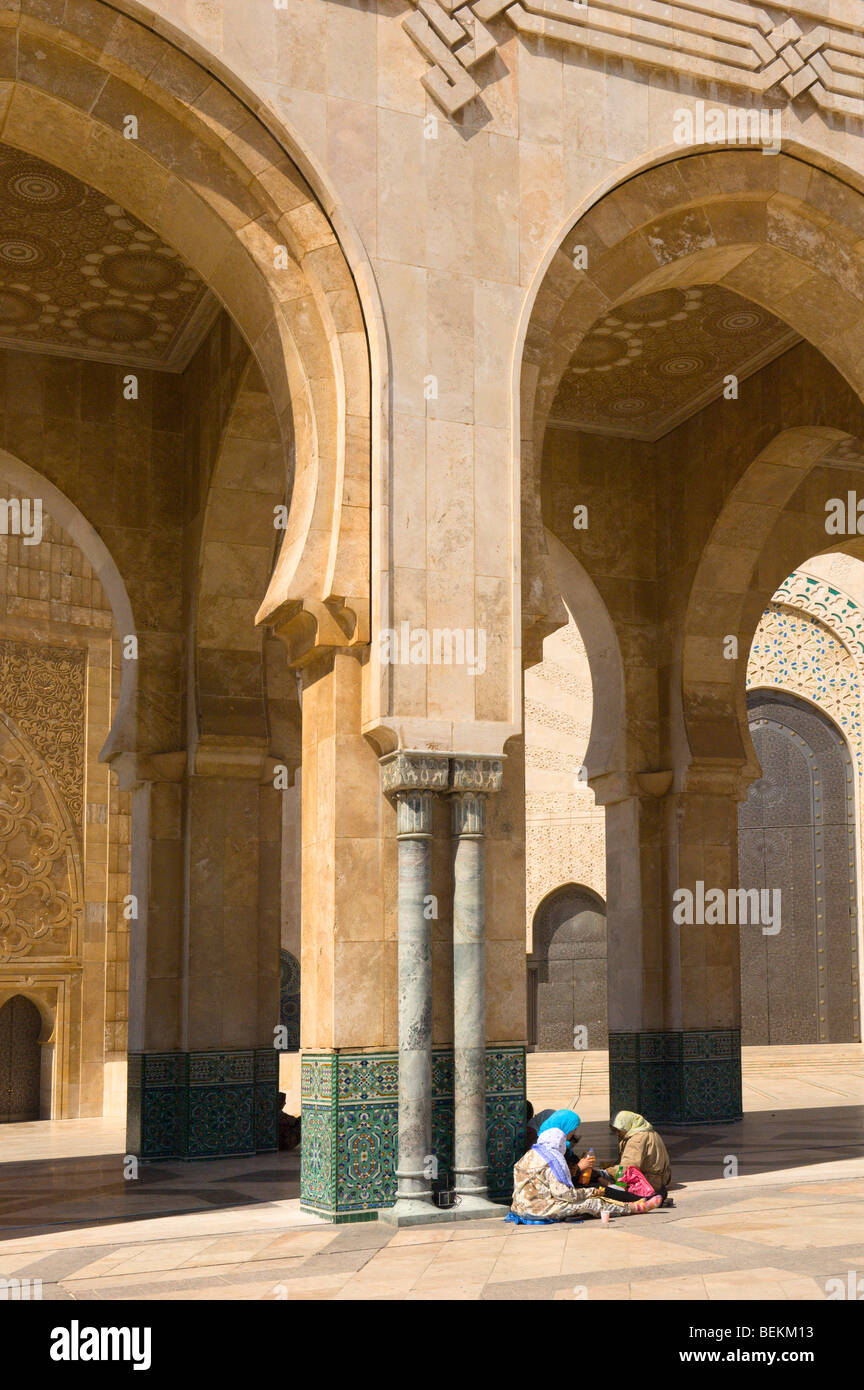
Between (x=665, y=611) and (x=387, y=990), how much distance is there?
5552mm

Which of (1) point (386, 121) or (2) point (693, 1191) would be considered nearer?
(1) point (386, 121)

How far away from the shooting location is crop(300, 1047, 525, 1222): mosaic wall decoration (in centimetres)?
601

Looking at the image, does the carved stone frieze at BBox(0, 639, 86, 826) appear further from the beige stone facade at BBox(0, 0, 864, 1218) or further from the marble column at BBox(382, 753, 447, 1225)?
the marble column at BBox(382, 753, 447, 1225)

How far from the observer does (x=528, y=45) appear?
6.91 metres

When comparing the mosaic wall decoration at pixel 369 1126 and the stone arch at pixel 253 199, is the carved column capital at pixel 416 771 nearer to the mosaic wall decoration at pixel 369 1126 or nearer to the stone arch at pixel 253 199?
the stone arch at pixel 253 199

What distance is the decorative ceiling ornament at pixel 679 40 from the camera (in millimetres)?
6645

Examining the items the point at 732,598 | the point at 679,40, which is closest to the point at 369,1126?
the point at 679,40

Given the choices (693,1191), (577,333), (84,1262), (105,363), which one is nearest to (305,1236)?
(84,1262)

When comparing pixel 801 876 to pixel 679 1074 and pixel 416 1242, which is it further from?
pixel 416 1242

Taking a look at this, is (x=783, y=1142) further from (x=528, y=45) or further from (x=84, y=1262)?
(x=528, y=45)

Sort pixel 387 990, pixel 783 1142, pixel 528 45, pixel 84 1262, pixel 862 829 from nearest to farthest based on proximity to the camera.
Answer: pixel 84 1262 < pixel 387 990 < pixel 528 45 < pixel 783 1142 < pixel 862 829

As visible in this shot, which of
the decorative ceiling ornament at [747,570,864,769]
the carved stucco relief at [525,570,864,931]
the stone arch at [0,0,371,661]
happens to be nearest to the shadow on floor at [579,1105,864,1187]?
the stone arch at [0,0,371,661]

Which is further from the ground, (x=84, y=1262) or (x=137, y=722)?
(x=137, y=722)

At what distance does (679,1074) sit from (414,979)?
4.98 meters
